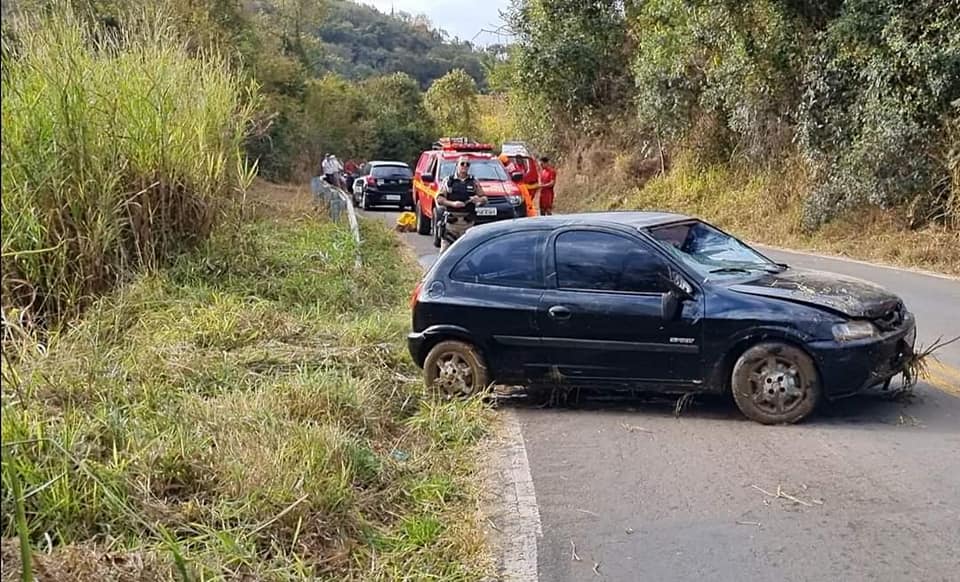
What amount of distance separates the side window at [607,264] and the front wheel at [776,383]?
0.85m

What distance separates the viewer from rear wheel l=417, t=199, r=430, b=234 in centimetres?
2355

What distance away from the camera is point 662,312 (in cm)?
767

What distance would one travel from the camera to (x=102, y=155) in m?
9.89

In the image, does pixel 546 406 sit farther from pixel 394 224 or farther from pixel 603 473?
pixel 394 224

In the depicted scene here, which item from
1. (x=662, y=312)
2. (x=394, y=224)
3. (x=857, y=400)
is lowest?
(x=394, y=224)

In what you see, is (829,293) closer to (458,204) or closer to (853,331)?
(853,331)

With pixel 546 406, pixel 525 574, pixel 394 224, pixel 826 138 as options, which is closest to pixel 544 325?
pixel 546 406

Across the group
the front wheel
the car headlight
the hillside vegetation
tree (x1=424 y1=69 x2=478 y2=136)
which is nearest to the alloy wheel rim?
the front wheel

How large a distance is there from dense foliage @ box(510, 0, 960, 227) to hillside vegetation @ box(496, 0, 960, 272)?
0.04 meters

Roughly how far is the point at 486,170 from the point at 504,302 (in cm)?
1389

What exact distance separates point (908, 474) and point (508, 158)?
21.4 meters

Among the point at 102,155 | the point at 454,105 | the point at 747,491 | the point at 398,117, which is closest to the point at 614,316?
the point at 747,491

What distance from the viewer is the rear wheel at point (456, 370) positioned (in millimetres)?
8312

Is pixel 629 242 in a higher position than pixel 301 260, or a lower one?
higher
